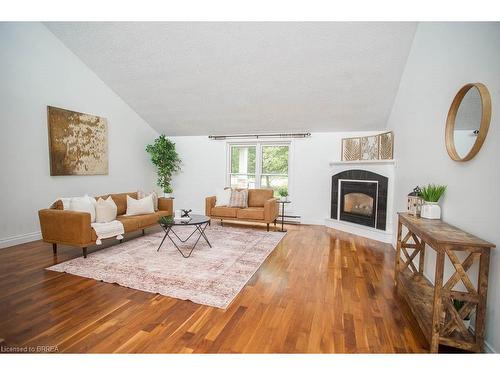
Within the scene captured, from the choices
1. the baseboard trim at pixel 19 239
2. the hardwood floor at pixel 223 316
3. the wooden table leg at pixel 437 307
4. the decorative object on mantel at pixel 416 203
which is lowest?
the hardwood floor at pixel 223 316

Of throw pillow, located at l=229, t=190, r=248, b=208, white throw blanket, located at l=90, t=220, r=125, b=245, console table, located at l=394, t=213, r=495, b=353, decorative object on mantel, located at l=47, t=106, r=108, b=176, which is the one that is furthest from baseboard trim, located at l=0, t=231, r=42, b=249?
console table, located at l=394, t=213, r=495, b=353

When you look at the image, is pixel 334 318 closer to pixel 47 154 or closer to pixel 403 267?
pixel 403 267

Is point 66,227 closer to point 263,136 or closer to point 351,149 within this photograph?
point 263,136

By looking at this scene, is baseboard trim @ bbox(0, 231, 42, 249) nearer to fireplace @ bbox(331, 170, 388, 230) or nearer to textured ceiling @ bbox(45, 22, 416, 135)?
textured ceiling @ bbox(45, 22, 416, 135)

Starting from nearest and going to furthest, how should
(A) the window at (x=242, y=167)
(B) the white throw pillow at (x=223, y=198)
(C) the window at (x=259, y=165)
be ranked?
(B) the white throw pillow at (x=223, y=198) < (C) the window at (x=259, y=165) < (A) the window at (x=242, y=167)

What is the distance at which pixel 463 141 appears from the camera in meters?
1.99

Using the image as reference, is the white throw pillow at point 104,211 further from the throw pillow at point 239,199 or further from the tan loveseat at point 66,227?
the throw pillow at point 239,199

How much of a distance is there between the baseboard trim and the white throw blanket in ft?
4.77

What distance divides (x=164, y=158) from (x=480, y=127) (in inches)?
235

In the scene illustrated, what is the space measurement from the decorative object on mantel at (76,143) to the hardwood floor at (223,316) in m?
1.92

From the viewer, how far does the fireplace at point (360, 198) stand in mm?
4480

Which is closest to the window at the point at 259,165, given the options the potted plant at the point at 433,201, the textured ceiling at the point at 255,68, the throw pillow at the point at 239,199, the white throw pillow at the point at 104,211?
the textured ceiling at the point at 255,68

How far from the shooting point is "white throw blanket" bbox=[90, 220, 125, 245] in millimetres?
3256
